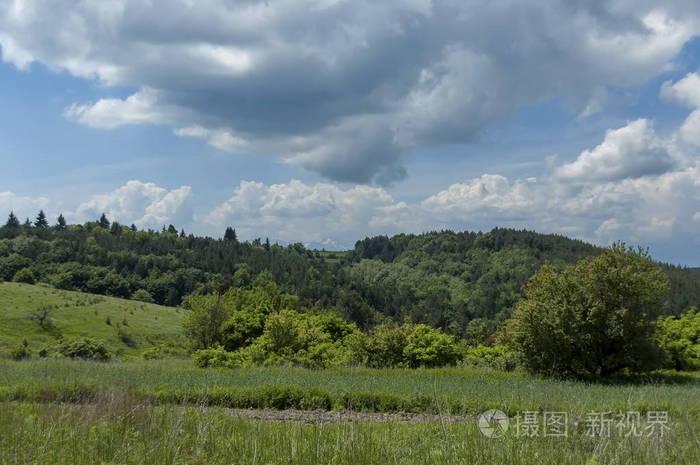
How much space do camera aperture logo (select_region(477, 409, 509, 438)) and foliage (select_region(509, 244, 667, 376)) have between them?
15661mm

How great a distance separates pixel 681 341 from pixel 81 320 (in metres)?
62.2

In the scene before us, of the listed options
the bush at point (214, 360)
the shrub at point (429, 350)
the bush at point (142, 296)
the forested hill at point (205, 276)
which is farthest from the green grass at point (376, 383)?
the bush at point (142, 296)

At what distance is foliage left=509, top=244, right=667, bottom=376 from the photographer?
19969mm

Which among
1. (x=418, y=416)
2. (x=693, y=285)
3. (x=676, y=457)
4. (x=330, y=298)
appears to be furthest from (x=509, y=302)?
(x=676, y=457)

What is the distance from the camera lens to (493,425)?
17.9 ft

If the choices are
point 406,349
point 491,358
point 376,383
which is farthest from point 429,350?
point 376,383

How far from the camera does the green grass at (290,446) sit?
13.7 feet

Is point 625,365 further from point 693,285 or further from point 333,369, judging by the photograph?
point 693,285

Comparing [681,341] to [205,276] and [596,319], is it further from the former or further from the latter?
[205,276]

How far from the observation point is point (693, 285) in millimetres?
121938

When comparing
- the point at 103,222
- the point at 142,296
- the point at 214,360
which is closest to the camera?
the point at 214,360

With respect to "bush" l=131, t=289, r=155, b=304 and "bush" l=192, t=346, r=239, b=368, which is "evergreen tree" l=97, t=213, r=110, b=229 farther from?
"bush" l=192, t=346, r=239, b=368

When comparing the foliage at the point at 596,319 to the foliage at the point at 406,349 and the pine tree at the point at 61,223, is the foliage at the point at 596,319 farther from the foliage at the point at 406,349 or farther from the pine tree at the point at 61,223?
the pine tree at the point at 61,223

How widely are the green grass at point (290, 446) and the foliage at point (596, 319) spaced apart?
53.3ft
